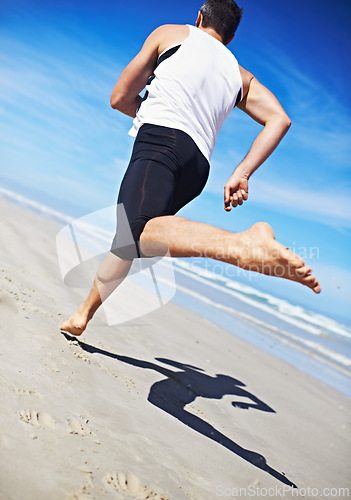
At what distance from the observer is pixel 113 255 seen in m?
2.29

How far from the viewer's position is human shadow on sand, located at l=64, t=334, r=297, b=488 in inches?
96.2

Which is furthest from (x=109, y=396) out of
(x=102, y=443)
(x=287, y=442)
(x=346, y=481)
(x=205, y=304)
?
(x=205, y=304)

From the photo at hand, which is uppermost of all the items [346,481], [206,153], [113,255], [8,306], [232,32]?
[232,32]

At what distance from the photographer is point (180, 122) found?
1.91 metres

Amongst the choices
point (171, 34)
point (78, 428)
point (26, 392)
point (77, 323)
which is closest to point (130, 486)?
point (78, 428)

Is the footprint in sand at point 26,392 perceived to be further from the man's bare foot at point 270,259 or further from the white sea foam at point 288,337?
the white sea foam at point 288,337

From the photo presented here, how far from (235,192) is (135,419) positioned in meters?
1.27

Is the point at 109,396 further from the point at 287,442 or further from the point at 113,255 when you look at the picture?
the point at 287,442

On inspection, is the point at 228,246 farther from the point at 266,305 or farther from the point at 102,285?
the point at 266,305

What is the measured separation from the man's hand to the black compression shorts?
17 centimetres

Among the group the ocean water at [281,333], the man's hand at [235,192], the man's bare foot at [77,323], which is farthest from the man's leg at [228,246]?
the ocean water at [281,333]

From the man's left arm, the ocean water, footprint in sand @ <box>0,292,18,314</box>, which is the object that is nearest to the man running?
the man's left arm

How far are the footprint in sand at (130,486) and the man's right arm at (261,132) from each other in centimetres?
122

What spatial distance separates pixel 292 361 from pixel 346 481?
4.62 m
